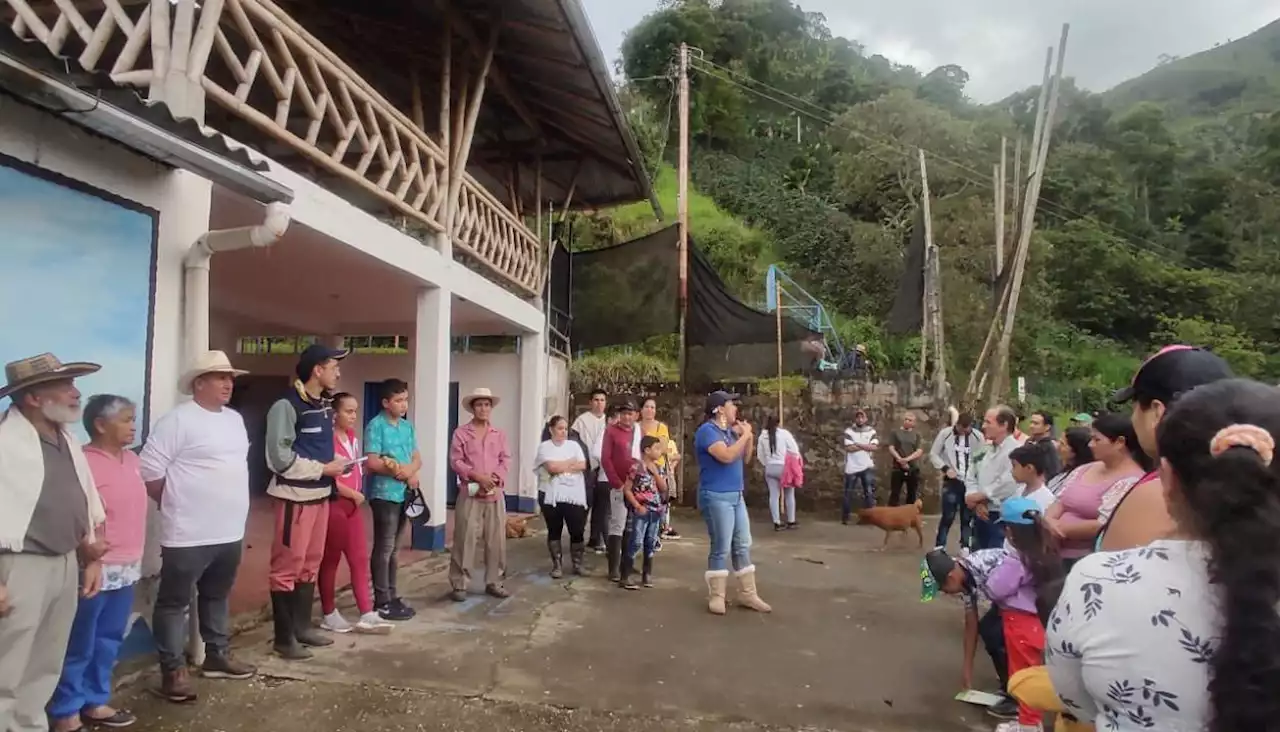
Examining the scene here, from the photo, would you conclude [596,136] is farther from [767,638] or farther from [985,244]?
[985,244]

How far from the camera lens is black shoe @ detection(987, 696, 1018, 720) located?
390 cm

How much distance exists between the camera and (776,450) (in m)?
10.5

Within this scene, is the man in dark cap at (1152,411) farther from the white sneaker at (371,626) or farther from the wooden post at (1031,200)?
the wooden post at (1031,200)

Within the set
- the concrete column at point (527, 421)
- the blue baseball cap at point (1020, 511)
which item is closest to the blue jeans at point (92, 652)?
the blue baseball cap at point (1020, 511)

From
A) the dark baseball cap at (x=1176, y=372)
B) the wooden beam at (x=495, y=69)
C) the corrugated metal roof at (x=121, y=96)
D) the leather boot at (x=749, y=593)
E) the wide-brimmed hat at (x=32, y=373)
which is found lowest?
the leather boot at (x=749, y=593)

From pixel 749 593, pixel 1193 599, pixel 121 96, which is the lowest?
pixel 749 593

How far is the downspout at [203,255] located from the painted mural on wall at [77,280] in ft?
0.77

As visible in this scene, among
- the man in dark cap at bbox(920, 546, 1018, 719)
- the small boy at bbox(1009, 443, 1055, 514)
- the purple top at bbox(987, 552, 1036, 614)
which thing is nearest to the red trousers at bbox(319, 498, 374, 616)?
the man in dark cap at bbox(920, 546, 1018, 719)

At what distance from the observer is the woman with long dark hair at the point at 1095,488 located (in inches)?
132

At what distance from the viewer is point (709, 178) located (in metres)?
30.6

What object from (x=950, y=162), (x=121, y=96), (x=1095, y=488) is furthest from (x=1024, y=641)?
(x=950, y=162)

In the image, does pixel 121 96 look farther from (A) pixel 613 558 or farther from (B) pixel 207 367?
(A) pixel 613 558

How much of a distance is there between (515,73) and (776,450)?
5.43 metres

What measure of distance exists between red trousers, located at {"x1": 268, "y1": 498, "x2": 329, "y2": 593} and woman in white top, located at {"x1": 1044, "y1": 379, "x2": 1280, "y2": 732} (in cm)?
378
